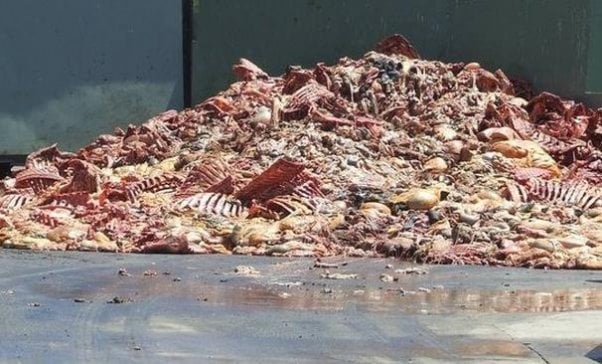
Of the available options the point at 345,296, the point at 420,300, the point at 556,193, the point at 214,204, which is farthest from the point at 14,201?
the point at 420,300

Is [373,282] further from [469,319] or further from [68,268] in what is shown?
[68,268]

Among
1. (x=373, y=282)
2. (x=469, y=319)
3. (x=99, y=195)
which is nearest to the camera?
(x=469, y=319)

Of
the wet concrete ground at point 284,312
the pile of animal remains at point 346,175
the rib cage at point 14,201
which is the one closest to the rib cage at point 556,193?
the pile of animal remains at point 346,175

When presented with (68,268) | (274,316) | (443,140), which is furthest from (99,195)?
(274,316)

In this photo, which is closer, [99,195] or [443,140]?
[99,195]

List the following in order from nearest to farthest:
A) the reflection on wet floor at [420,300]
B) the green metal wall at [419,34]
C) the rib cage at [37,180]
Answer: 1. the reflection on wet floor at [420,300]
2. the rib cage at [37,180]
3. the green metal wall at [419,34]

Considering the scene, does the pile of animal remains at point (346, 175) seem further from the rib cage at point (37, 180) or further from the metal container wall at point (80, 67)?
the metal container wall at point (80, 67)

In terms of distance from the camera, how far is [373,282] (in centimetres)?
809

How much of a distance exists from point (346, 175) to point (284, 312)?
3.75 metres

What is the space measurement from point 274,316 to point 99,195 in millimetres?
4140

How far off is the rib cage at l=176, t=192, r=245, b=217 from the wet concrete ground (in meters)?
0.97

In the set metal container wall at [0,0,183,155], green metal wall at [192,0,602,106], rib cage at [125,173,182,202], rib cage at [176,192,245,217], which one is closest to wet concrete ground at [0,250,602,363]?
rib cage at [176,192,245,217]

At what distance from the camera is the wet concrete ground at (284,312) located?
5984 millimetres

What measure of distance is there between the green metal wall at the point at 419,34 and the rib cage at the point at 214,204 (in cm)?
413
